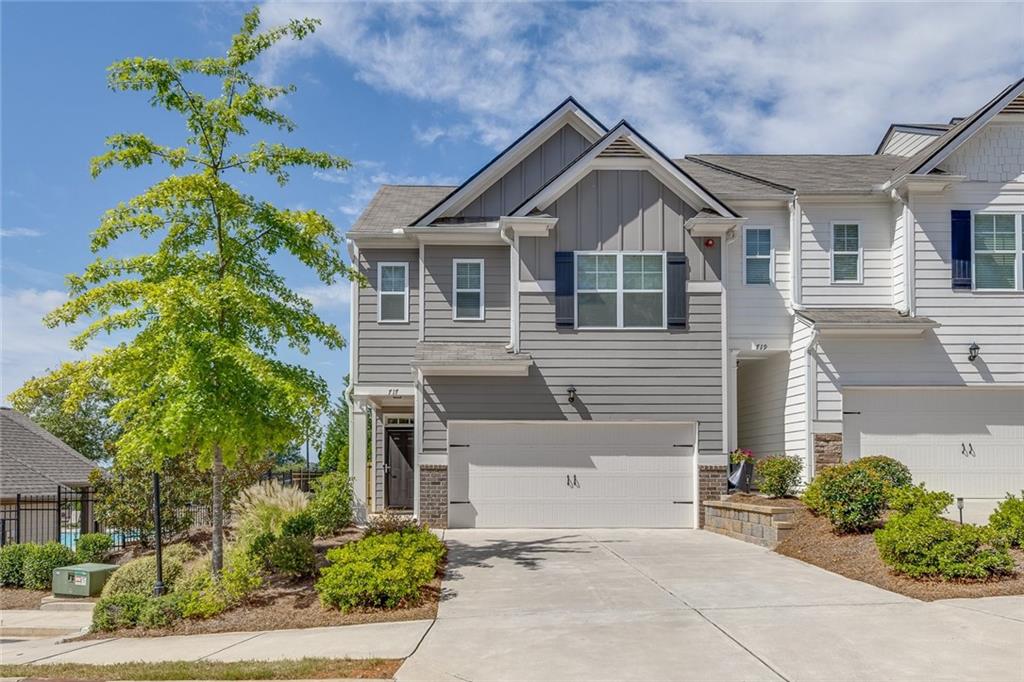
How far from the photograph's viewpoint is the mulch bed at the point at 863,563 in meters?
9.40

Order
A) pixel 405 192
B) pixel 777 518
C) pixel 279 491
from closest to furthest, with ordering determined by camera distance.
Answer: pixel 777 518 → pixel 279 491 → pixel 405 192

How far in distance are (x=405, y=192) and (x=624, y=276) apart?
7.12 m

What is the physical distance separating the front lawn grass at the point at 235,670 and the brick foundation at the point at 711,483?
33.7 ft

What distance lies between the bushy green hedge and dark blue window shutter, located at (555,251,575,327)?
6189 millimetres

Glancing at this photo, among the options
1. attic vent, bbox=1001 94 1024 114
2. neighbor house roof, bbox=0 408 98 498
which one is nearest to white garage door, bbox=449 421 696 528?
attic vent, bbox=1001 94 1024 114

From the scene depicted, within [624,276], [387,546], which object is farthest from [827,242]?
[387,546]

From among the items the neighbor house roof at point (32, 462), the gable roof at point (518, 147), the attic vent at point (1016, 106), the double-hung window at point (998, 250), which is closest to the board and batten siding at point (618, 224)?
the gable roof at point (518, 147)

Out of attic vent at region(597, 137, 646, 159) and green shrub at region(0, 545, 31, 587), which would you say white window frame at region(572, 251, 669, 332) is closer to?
attic vent at region(597, 137, 646, 159)

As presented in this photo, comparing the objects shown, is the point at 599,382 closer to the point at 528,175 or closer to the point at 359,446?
the point at 528,175

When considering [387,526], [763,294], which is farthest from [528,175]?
[387,526]

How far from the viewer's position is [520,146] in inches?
706

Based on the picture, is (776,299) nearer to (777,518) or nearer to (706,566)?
(777,518)

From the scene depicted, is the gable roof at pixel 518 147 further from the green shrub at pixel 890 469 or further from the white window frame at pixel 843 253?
the green shrub at pixel 890 469

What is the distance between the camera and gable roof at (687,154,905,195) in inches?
691
